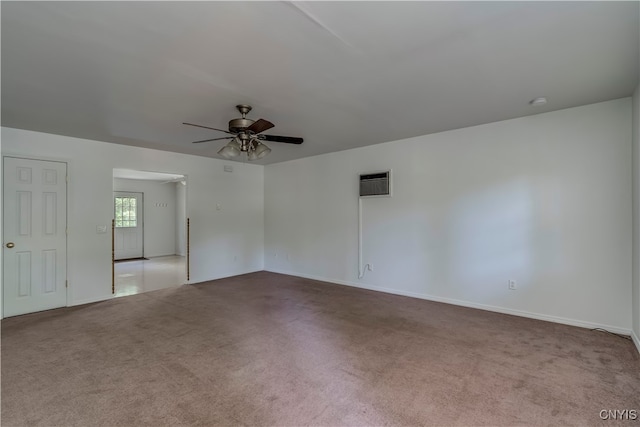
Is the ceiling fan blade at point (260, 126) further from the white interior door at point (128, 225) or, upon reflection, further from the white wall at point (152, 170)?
the white interior door at point (128, 225)

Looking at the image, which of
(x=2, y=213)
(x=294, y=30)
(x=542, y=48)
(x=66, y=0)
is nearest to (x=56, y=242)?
(x=2, y=213)

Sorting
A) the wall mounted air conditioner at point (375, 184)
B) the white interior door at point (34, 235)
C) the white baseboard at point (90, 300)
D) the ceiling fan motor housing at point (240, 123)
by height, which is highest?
the ceiling fan motor housing at point (240, 123)

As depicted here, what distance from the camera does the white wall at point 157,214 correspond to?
8.97 meters

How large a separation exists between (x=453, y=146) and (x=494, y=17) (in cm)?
256

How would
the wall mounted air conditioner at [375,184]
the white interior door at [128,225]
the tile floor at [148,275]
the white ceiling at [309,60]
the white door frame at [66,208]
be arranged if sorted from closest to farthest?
the white ceiling at [309,60], the white door frame at [66,208], the wall mounted air conditioner at [375,184], the tile floor at [148,275], the white interior door at [128,225]

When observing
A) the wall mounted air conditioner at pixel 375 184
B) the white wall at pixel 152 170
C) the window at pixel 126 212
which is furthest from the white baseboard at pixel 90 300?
the window at pixel 126 212

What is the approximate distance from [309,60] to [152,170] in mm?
4172

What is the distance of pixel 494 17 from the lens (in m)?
1.77

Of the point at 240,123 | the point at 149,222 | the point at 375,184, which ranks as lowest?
the point at 149,222

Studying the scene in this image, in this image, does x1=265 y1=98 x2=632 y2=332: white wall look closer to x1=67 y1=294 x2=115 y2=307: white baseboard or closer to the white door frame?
x1=67 y1=294 x2=115 y2=307: white baseboard

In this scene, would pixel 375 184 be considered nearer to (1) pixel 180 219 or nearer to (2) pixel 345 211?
(2) pixel 345 211

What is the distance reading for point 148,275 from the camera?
6.43 meters

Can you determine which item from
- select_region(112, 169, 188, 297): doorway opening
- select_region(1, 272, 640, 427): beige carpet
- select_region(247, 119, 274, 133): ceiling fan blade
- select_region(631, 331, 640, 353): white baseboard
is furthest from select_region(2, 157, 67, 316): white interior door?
select_region(631, 331, 640, 353): white baseboard

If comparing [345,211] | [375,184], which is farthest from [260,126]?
[345,211]
